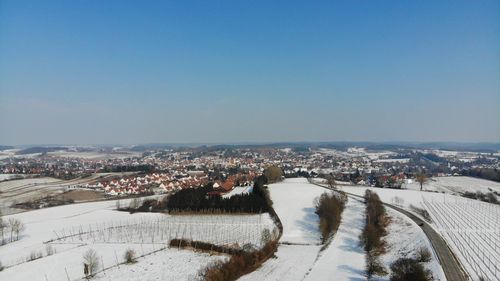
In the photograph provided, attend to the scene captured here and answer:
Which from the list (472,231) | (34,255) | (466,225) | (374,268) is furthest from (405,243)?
(34,255)

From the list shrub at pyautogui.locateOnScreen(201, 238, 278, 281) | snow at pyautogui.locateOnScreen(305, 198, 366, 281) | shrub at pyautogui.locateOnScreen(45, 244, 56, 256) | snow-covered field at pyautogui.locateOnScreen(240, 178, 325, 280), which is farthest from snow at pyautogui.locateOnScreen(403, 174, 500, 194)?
shrub at pyautogui.locateOnScreen(45, 244, 56, 256)

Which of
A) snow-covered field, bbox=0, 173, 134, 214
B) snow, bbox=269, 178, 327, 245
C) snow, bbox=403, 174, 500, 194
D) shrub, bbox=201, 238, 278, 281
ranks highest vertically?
shrub, bbox=201, 238, 278, 281

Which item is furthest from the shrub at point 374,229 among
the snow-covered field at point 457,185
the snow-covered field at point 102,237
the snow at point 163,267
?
the snow-covered field at point 457,185

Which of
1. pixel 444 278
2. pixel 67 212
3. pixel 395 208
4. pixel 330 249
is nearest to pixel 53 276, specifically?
pixel 330 249

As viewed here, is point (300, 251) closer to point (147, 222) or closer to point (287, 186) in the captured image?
point (147, 222)

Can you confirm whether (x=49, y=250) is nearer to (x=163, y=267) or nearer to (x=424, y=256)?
(x=163, y=267)

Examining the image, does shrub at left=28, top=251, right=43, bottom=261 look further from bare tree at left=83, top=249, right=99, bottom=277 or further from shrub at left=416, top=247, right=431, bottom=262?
shrub at left=416, top=247, right=431, bottom=262
